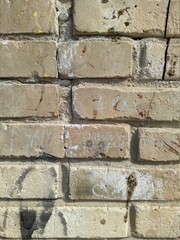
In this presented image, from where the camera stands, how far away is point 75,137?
0.75 meters

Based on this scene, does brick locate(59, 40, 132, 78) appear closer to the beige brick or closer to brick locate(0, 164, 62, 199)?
the beige brick

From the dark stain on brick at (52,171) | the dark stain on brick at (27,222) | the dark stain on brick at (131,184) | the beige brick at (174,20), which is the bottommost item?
the dark stain on brick at (27,222)

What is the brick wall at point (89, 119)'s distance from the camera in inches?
28.3

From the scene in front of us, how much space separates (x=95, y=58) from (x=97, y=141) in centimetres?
18

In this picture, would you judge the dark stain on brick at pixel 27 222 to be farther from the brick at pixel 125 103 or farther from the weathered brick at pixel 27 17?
the weathered brick at pixel 27 17

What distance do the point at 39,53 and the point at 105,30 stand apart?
15 cm

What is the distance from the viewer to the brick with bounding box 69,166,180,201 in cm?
77

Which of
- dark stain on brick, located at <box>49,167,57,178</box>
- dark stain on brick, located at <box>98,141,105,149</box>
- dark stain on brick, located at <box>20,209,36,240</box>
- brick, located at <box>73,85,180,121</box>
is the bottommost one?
dark stain on brick, located at <box>20,209,36,240</box>

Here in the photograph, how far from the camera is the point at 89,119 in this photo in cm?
75

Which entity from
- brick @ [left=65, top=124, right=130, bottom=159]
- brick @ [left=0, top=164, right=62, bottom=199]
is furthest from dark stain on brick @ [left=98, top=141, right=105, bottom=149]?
brick @ [left=0, top=164, right=62, bottom=199]

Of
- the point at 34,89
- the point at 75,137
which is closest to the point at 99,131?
the point at 75,137

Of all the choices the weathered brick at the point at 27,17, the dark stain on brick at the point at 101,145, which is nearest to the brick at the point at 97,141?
the dark stain on brick at the point at 101,145

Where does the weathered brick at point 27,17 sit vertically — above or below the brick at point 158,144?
above

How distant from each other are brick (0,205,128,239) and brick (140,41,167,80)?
31cm
